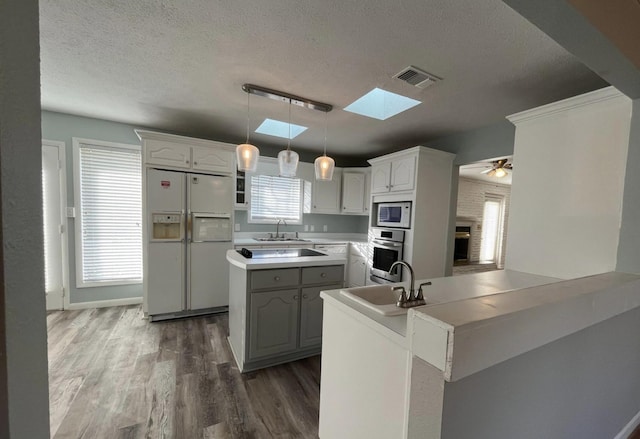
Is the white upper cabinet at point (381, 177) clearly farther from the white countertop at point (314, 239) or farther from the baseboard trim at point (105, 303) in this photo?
the baseboard trim at point (105, 303)

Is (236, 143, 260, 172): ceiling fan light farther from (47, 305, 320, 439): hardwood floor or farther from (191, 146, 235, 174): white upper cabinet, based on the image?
(47, 305, 320, 439): hardwood floor

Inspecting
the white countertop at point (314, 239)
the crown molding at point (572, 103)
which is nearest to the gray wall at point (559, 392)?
the crown molding at point (572, 103)

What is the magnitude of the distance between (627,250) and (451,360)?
1.67 m

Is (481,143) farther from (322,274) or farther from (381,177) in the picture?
(322,274)

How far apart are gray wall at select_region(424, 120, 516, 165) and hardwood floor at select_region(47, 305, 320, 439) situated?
9.54 feet

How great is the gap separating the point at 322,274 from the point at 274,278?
45cm

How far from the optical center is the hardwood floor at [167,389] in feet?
5.06

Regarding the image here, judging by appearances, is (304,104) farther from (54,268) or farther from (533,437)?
(54,268)

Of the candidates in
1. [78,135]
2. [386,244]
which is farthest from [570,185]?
[78,135]

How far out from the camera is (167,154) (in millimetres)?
2904

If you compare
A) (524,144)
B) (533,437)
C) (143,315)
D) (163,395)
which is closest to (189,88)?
(163,395)

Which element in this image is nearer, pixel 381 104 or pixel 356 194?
pixel 381 104

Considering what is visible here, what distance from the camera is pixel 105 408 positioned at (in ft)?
5.45

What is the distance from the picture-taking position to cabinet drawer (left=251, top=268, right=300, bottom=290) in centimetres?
202
